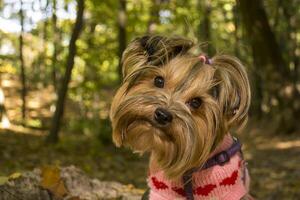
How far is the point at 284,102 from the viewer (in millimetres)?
13031

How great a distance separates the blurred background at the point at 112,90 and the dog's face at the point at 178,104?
2.46 ft

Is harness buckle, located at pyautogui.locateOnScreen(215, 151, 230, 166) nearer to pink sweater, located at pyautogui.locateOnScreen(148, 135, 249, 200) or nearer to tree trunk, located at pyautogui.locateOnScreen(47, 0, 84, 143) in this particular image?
pink sweater, located at pyautogui.locateOnScreen(148, 135, 249, 200)

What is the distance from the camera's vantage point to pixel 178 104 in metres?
3.32

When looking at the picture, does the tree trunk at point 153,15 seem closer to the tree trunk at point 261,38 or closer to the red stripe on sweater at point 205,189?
the tree trunk at point 261,38

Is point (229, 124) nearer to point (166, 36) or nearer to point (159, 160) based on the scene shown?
point (159, 160)

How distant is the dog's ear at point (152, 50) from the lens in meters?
3.64

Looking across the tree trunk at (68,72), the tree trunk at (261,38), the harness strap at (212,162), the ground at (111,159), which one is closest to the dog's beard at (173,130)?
the harness strap at (212,162)

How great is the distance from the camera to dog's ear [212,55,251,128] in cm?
332

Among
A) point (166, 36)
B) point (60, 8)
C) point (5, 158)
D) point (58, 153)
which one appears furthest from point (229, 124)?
point (60, 8)

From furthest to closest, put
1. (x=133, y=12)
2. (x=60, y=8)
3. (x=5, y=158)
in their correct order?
(x=133, y=12), (x=60, y=8), (x=5, y=158)

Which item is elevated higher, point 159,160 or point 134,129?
point 134,129

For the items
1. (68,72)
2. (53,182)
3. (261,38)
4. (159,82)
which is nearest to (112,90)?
(68,72)

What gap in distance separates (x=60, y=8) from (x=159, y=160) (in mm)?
8220

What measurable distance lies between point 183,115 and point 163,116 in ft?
0.37
